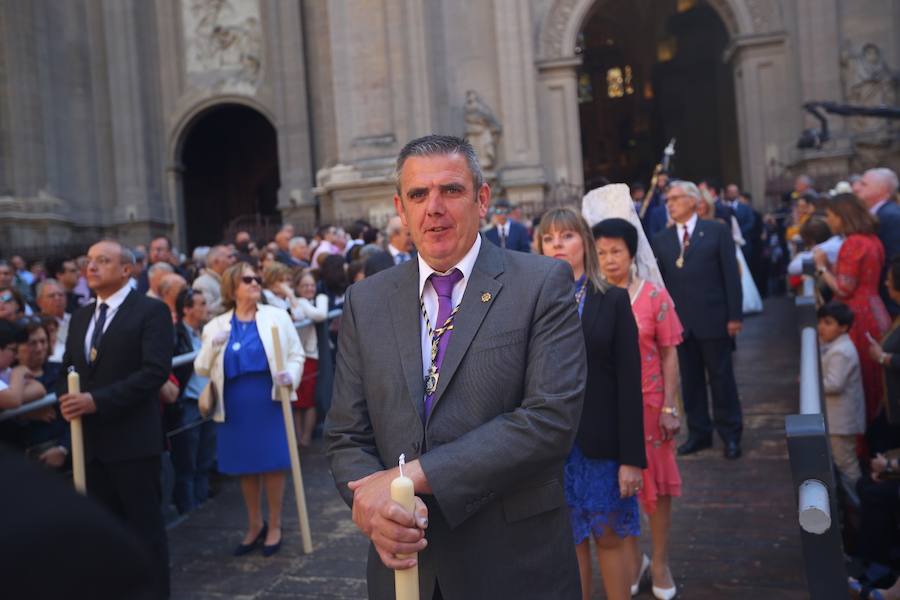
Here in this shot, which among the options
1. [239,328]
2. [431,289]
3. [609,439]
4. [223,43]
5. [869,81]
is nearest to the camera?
[431,289]

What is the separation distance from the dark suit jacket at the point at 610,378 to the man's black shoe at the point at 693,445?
3.90 metres

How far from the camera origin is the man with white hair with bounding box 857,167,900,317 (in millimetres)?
7664

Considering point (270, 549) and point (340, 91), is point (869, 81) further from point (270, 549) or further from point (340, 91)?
point (270, 549)

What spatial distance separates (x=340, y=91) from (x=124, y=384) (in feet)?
57.1

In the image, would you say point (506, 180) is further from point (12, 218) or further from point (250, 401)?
point (250, 401)

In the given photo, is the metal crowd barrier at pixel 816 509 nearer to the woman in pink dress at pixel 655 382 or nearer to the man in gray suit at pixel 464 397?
the man in gray suit at pixel 464 397

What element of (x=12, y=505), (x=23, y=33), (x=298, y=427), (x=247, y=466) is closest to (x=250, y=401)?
(x=247, y=466)

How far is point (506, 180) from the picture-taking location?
21.9 metres

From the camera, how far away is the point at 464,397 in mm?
2721

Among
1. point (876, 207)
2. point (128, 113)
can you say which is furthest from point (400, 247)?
point (128, 113)

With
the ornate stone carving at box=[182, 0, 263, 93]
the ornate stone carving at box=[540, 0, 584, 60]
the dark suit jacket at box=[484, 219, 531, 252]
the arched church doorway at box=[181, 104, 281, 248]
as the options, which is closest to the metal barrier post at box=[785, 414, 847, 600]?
the dark suit jacket at box=[484, 219, 531, 252]

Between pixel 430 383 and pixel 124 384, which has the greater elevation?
pixel 430 383

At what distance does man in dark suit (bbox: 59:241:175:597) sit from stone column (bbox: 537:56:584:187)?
709 inches

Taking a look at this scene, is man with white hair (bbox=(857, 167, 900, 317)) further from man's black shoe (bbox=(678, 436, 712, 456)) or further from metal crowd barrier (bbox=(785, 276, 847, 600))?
metal crowd barrier (bbox=(785, 276, 847, 600))
